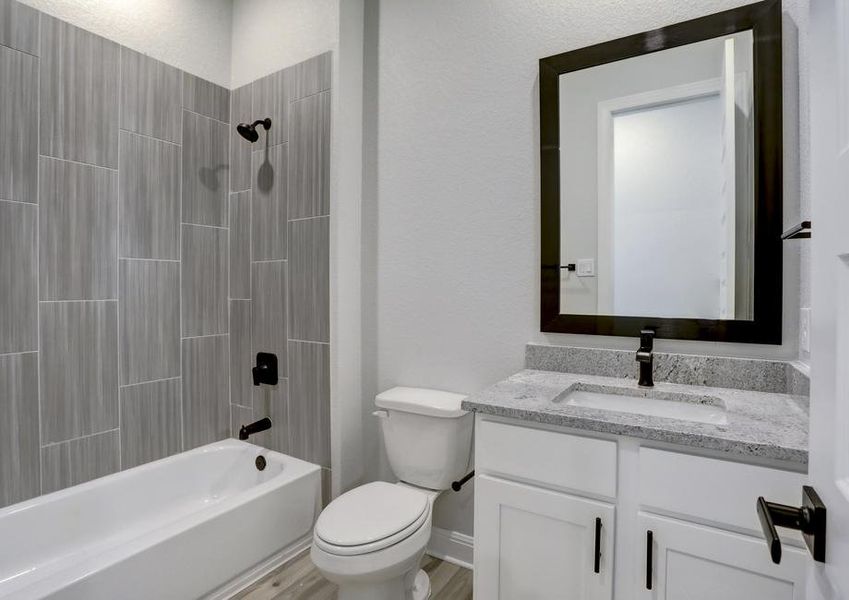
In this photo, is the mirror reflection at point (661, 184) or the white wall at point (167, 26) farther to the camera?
the white wall at point (167, 26)

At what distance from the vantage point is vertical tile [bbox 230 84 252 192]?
2.46 metres

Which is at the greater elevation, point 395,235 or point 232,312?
point 395,235

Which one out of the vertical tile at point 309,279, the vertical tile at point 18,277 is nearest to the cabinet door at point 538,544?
the vertical tile at point 309,279

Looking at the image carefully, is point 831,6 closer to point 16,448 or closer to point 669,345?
point 669,345

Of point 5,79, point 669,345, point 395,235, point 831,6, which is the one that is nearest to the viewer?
point 831,6

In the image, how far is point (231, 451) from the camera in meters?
2.41

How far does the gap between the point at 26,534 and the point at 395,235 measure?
73.7 inches

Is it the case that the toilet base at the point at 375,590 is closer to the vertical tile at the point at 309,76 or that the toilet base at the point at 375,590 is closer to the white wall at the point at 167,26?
the vertical tile at the point at 309,76

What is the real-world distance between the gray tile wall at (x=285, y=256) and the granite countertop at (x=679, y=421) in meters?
1.06

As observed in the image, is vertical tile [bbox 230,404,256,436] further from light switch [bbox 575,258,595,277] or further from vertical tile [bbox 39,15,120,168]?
light switch [bbox 575,258,595,277]

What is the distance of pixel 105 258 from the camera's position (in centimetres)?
201

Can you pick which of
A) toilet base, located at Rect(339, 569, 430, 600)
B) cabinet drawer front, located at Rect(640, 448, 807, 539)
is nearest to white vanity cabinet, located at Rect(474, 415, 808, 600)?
cabinet drawer front, located at Rect(640, 448, 807, 539)

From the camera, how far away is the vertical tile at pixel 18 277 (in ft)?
5.63

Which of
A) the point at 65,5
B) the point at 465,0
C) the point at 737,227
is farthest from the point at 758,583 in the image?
the point at 65,5
